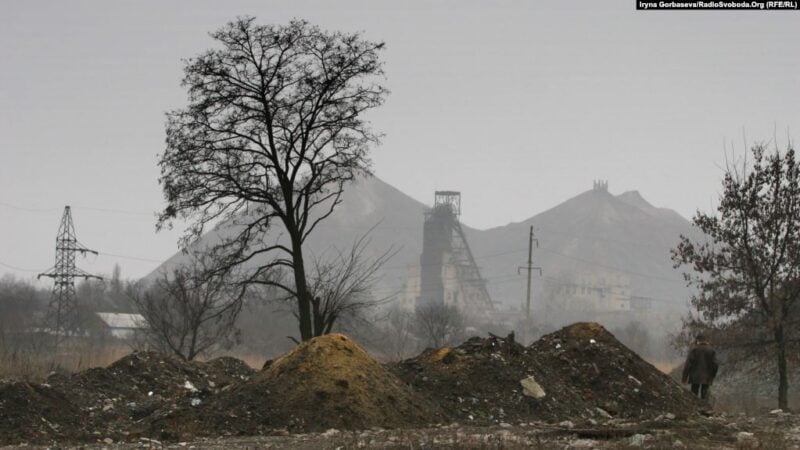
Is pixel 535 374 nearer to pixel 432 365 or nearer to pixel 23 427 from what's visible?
pixel 432 365

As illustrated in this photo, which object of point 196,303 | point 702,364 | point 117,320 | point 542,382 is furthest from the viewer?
point 117,320

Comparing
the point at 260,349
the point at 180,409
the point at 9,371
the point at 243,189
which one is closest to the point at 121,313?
the point at 260,349

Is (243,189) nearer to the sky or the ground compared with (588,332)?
nearer to the sky

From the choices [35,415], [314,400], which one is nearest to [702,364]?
[314,400]

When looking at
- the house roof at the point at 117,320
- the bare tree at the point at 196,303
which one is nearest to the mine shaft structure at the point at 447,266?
the house roof at the point at 117,320

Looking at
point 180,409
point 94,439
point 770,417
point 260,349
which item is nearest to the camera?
point 94,439

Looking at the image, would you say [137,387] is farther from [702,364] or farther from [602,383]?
[702,364]

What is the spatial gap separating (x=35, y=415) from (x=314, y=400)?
4.99 metres

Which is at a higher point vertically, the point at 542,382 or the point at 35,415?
the point at 542,382

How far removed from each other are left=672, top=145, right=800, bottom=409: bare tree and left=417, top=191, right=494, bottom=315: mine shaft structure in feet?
430

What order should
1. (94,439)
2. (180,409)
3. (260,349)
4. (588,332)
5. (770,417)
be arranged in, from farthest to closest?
(260,349) < (588,332) < (770,417) < (180,409) < (94,439)

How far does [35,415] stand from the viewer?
55.8 feet

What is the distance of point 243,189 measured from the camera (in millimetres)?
24016

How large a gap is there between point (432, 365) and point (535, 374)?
219cm
